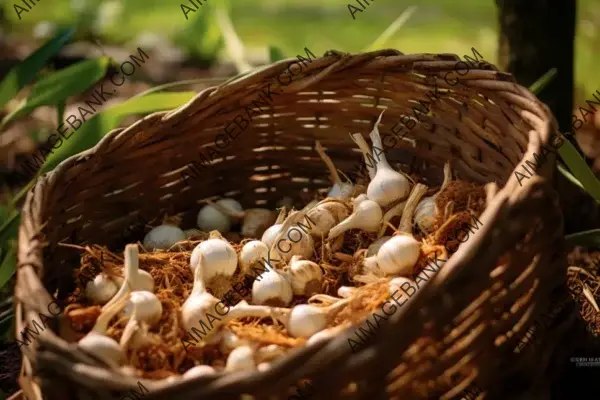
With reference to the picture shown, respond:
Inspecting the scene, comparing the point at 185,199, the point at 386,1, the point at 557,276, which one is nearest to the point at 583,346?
the point at 557,276

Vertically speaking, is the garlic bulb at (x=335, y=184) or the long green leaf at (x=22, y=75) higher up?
the long green leaf at (x=22, y=75)

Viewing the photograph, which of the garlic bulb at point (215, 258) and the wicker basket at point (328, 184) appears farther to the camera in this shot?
the garlic bulb at point (215, 258)

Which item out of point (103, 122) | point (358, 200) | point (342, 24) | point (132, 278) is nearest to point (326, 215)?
point (358, 200)

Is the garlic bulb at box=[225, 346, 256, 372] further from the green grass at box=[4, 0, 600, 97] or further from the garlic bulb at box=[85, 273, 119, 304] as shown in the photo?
the green grass at box=[4, 0, 600, 97]

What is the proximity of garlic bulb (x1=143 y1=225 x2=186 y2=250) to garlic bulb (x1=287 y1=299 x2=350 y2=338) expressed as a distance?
27 centimetres

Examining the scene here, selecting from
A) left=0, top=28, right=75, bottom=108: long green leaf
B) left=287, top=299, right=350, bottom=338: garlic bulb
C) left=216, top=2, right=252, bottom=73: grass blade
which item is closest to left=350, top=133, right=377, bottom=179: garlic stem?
left=287, top=299, right=350, bottom=338: garlic bulb

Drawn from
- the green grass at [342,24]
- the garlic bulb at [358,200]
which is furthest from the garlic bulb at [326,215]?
the green grass at [342,24]

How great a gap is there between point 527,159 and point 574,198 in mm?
494

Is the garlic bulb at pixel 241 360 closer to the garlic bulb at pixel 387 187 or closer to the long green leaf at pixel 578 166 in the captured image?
the garlic bulb at pixel 387 187

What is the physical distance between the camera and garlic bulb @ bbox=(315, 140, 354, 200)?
1.00m

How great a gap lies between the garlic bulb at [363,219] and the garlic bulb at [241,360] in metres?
0.24

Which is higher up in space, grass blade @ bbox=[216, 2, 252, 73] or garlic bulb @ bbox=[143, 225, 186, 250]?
grass blade @ bbox=[216, 2, 252, 73]

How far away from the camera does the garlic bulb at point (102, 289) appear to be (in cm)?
83

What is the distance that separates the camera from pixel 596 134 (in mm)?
1556
